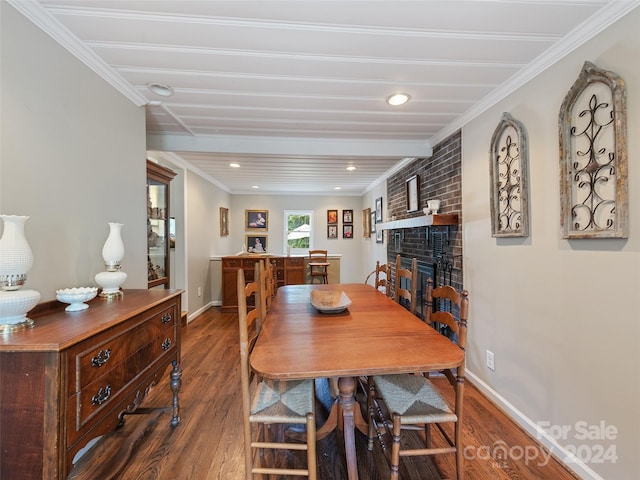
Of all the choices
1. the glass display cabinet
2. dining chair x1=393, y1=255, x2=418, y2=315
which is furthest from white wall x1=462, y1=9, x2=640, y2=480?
the glass display cabinet

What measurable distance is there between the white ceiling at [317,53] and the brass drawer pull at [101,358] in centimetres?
148

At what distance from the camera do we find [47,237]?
131 centimetres

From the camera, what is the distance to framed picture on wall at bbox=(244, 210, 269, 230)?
638cm

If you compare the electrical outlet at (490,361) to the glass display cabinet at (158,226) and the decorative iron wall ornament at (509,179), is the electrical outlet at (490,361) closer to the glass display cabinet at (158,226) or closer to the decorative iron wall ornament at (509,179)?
the decorative iron wall ornament at (509,179)

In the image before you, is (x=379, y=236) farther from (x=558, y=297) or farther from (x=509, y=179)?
(x=558, y=297)

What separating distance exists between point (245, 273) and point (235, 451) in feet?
10.3

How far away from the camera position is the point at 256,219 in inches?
252

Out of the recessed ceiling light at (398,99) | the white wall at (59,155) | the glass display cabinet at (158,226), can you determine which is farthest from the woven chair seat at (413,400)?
the glass display cabinet at (158,226)

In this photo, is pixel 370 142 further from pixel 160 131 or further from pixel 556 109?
pixel 160 131

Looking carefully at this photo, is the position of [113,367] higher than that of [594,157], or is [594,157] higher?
[594,157]

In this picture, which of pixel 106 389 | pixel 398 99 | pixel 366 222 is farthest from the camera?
A: pixel 366 222

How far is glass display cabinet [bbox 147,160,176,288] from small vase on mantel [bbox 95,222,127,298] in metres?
1.20

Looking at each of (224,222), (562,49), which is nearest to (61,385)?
(562,49)

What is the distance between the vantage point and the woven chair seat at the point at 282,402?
1215 millimetres
